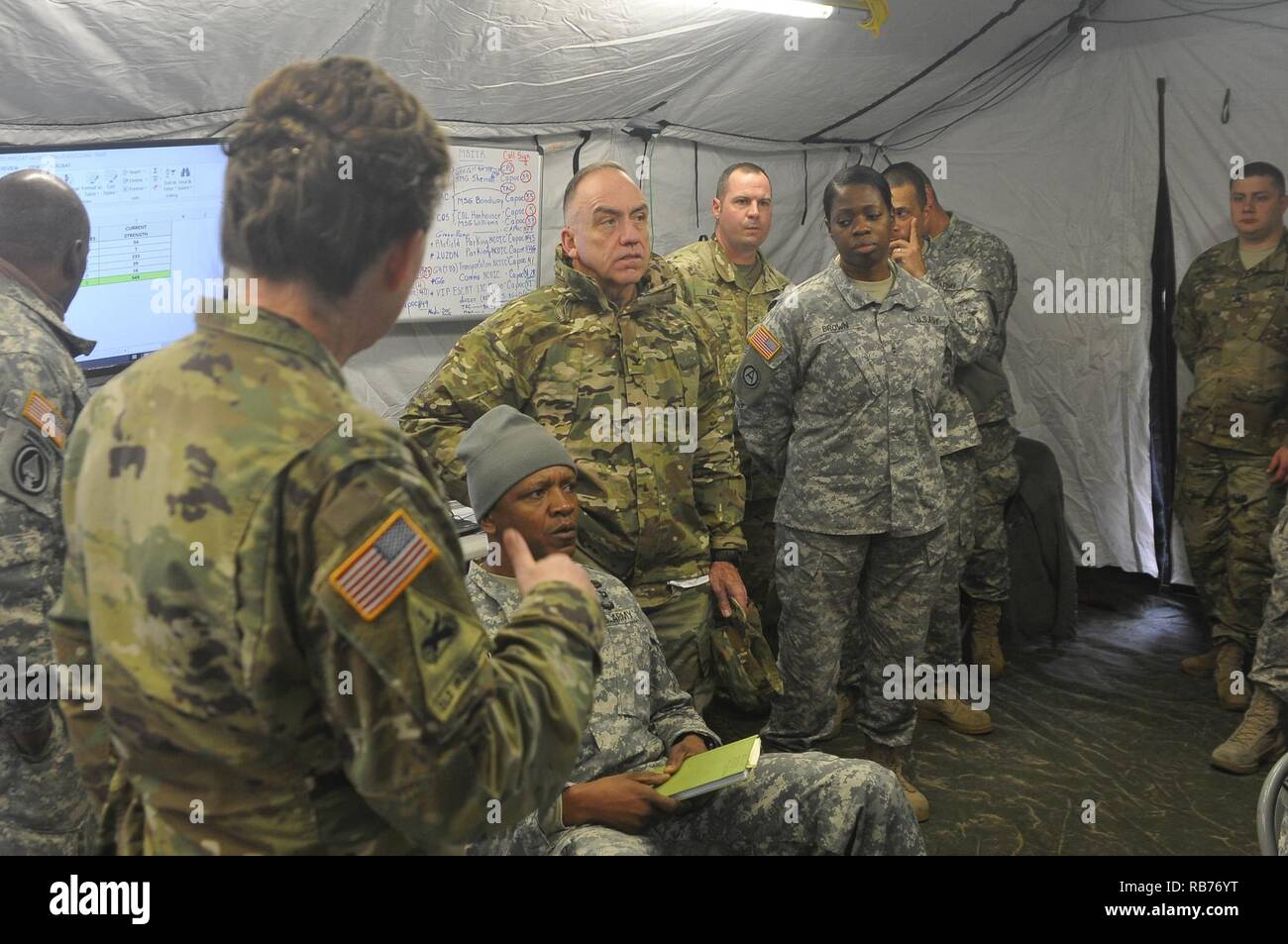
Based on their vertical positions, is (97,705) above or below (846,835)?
above

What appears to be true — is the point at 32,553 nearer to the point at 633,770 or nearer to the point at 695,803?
the point at 633,770

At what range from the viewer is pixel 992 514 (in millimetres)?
4105

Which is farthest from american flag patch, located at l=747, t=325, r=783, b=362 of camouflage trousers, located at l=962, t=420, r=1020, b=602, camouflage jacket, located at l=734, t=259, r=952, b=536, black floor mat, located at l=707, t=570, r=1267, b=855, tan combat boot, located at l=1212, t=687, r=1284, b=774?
tan combat boot, located at l=1212, t=687, r=1284, b=774

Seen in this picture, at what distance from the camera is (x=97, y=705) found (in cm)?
114

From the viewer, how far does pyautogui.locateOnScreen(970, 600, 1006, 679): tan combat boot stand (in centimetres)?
405

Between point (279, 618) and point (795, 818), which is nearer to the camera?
point (279, 618)

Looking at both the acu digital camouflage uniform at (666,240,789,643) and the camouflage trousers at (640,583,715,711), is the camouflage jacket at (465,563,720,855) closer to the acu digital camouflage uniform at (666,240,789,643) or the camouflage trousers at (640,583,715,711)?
the camouflage trousers at (640,583,715,711)

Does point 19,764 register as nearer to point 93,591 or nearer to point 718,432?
point 93,591

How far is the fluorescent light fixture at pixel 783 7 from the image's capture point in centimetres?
336

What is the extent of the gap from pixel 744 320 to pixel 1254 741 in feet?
6.95

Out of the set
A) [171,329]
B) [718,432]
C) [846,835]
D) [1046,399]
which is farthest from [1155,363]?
[171,329]

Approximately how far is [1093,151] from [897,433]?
2473 mm

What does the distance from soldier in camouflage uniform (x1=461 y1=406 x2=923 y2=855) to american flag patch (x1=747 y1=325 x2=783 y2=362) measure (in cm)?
106

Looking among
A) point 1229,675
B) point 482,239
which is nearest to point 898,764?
point 1229,675
